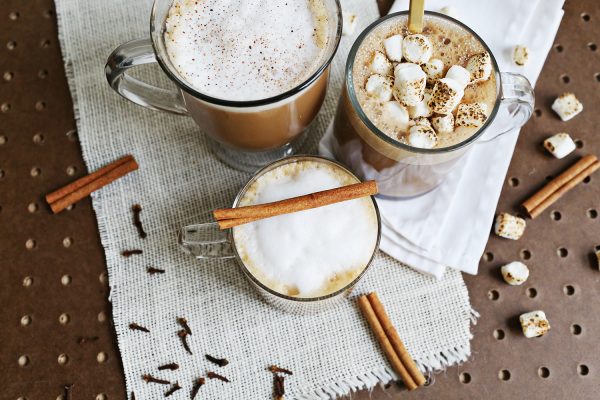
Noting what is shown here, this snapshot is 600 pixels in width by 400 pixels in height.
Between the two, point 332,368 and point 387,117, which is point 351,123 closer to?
point 387,117

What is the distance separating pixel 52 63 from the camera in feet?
4.35

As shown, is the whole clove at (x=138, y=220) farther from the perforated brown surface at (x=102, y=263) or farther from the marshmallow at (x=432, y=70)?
the marshmallow at (x=432, y=70)

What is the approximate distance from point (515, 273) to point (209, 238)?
620 mm

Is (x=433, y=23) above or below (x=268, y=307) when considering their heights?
above

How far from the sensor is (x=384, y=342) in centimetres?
117

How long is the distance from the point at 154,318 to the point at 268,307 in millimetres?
229

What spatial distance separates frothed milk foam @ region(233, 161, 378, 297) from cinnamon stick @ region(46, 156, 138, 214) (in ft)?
1.07

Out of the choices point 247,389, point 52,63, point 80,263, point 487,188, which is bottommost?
point 247,389

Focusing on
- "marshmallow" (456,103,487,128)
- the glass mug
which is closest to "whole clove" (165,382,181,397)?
the glass mug

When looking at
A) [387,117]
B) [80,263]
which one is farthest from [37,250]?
[387,117]

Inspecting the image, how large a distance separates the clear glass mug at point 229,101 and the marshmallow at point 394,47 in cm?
9

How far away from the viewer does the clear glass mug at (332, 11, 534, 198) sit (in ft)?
3.27

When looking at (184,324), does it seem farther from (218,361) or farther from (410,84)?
(410,84)

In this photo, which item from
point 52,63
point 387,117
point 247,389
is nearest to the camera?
point 387,117
